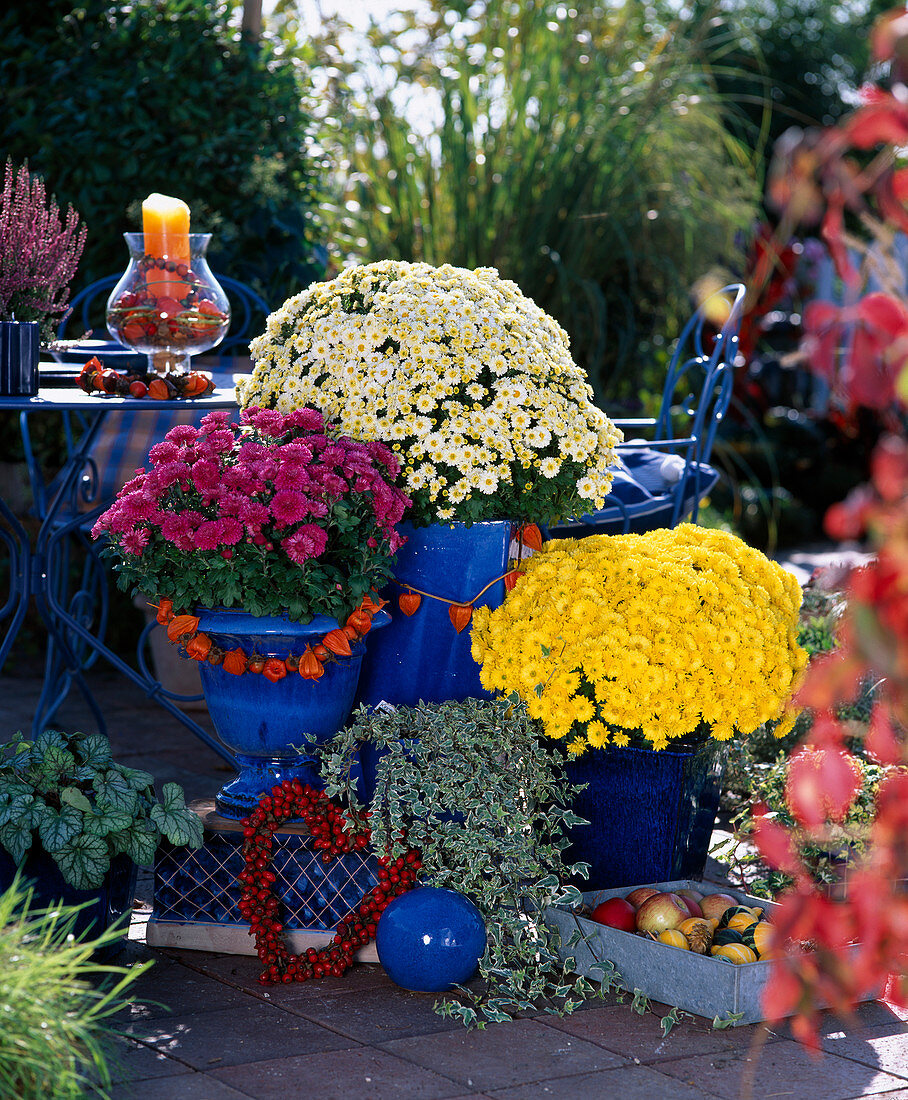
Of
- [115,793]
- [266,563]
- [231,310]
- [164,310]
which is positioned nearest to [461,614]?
[266,563]

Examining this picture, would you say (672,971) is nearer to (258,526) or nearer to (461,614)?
(461,614)

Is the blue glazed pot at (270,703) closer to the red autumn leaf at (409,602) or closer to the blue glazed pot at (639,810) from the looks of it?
the red autumn leaf at (409,602)

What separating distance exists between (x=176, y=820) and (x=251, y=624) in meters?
0.39

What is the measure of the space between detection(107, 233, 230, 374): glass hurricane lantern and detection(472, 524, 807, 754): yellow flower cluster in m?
0.99

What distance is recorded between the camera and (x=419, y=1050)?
90.3 inches

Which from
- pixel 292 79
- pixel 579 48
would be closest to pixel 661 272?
pixel 579 48

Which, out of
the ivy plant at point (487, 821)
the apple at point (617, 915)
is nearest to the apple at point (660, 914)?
the apple at point (617, 915)

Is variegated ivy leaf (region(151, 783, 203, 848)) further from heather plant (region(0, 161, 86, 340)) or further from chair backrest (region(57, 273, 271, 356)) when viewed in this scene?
chair backrest (region(57, 273, 271, 356))

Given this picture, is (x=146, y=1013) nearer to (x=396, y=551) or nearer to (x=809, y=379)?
(x=396, y=551)

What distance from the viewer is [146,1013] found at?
241cm

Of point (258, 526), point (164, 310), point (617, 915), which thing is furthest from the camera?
point (164, 310)

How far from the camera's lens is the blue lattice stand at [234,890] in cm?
267

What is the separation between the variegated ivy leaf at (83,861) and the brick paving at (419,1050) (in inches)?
9.5

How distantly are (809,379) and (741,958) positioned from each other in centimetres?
828
